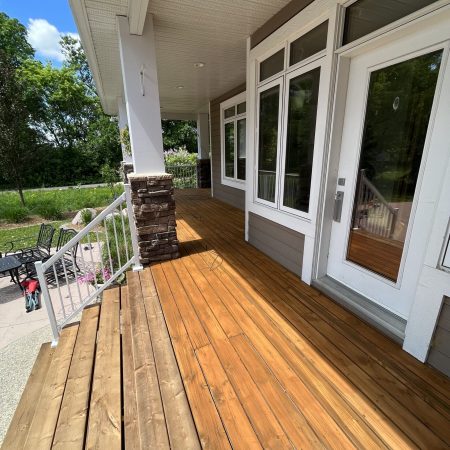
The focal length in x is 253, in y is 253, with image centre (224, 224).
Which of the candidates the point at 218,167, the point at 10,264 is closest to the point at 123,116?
the point at 218,167

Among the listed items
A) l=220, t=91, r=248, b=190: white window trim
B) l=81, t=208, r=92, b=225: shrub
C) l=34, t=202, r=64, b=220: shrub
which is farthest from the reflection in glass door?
l=34, t=202, r=64, b=220: shrub

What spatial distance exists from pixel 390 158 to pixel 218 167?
535cm

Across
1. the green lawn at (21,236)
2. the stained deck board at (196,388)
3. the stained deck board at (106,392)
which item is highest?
the stained deck board at (196,388)

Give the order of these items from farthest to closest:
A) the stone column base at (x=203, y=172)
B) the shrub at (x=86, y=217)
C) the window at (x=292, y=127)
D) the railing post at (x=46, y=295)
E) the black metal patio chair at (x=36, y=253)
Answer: the stone column base at (x=203, y=172)
the shrub at (x=86, y=217)
the black metal patio chair at (x=36, y=253)
the window at (x=292, y=127)
the railing post at (x=46, y=295)

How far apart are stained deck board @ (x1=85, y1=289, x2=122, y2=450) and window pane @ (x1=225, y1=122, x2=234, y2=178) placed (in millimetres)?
4612

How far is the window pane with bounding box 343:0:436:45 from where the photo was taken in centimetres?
152

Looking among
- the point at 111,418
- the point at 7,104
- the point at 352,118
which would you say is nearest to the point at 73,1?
the point at 352,118

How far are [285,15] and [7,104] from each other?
8835 mm

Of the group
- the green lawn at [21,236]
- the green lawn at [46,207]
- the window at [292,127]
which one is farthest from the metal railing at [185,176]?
the window at [292,127]

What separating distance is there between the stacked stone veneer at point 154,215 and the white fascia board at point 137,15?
142 centimetres

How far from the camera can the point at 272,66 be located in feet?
9.20

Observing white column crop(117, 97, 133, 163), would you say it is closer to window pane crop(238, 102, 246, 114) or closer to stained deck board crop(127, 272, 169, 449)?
window pane crop(238, 102, 246, 114)

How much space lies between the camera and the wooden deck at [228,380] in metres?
1.25

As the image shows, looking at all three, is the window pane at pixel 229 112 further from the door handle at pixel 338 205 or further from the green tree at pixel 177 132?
the green tree at pixel 177 132
